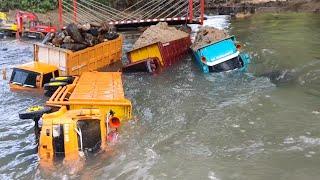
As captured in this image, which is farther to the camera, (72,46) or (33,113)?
(72,46)

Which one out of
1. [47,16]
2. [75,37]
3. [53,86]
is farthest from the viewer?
[47,16]

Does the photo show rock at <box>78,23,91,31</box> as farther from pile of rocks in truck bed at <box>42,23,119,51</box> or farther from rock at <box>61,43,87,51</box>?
rock at <box>61,43,87,51</box>

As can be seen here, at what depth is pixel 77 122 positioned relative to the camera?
1102 centimetres

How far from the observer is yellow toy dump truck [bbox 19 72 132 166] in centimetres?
1080

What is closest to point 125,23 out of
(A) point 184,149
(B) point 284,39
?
(B) point 284,39

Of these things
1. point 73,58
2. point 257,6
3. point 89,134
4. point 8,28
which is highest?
point 257,6

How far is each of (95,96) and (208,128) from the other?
10.8 feet

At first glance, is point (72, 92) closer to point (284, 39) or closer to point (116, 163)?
point (116, 163)

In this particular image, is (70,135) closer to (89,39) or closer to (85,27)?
(89,39)

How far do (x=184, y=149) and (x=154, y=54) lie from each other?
10.2 meters

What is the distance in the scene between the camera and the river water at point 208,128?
426 inches

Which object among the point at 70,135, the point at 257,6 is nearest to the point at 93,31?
the point at 70,135

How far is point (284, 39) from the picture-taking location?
2891cm

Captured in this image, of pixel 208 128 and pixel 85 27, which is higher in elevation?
pixel 85 27
